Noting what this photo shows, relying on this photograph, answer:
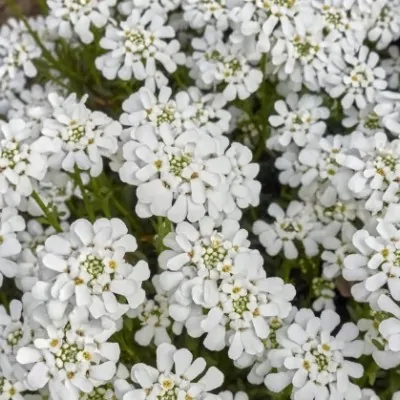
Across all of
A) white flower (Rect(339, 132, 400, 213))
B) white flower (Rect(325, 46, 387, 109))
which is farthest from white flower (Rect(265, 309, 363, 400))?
white flower (Rect(325, 46, 387, 109))

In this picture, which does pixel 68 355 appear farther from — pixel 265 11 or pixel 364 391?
pixel 265 11

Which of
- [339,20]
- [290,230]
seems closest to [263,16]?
[339,20]

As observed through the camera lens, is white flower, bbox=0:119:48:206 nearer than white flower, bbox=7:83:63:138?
Yes

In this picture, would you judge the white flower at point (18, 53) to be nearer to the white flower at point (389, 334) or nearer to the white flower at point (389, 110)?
the white flower at point (389, 110)

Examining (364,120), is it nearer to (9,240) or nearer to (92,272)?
(92,272)

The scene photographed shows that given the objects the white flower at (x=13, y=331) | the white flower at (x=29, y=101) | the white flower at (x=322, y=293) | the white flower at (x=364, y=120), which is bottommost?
the white flower at (x=322, y=293)

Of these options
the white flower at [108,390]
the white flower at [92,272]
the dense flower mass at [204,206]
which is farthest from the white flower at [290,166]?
the white flower at [108,390]

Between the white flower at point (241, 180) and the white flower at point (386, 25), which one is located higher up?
the white flower at point (241, 180)

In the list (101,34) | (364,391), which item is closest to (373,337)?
(364,391)

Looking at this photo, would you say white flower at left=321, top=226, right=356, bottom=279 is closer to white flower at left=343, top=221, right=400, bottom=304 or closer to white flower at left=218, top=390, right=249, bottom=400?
white flower at left=343, top=221, right=400, bottom=304

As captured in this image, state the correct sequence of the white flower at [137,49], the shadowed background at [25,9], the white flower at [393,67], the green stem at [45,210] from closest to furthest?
the green stem at [45,210], the white flower at [137,49], the white flower at [393,67], the shadowed background at [25,9]
